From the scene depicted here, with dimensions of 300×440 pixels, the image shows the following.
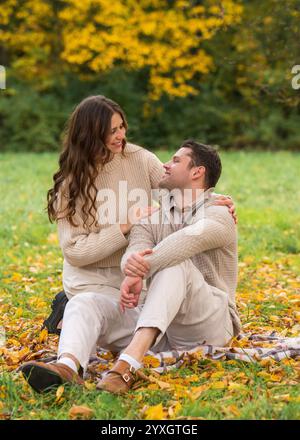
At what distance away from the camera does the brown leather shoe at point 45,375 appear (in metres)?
3.62

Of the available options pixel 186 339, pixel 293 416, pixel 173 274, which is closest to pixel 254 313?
pixel 186 339

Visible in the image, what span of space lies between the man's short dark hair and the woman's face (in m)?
0.39

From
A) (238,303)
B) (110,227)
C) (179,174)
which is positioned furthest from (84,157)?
(238,303)

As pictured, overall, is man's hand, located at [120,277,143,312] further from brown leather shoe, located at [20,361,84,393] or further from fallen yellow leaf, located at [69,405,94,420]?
fallen yellow leaf, located at [69,405,94,420]

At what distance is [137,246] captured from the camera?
4.32 meters

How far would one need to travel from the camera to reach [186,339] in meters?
4.32

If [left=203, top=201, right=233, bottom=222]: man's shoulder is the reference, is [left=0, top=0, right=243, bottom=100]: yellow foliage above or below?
above

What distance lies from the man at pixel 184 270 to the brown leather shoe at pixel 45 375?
17 cm

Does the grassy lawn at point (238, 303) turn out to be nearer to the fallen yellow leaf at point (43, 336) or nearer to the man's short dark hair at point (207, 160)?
the fallen yellow leaf at point (43, 336)

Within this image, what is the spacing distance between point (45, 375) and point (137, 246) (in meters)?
0.98

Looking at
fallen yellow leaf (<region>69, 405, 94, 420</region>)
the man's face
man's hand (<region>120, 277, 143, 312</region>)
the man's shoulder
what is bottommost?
fallen yellow leaf (<region>69, 405, 94, 420</region>)

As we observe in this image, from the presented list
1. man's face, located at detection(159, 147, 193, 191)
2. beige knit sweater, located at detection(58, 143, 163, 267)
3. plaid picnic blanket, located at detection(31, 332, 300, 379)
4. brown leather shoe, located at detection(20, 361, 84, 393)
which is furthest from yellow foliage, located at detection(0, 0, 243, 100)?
brown leather shoe, located at detection(20, 361, 84, 393)

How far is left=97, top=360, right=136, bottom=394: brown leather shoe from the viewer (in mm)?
3658
